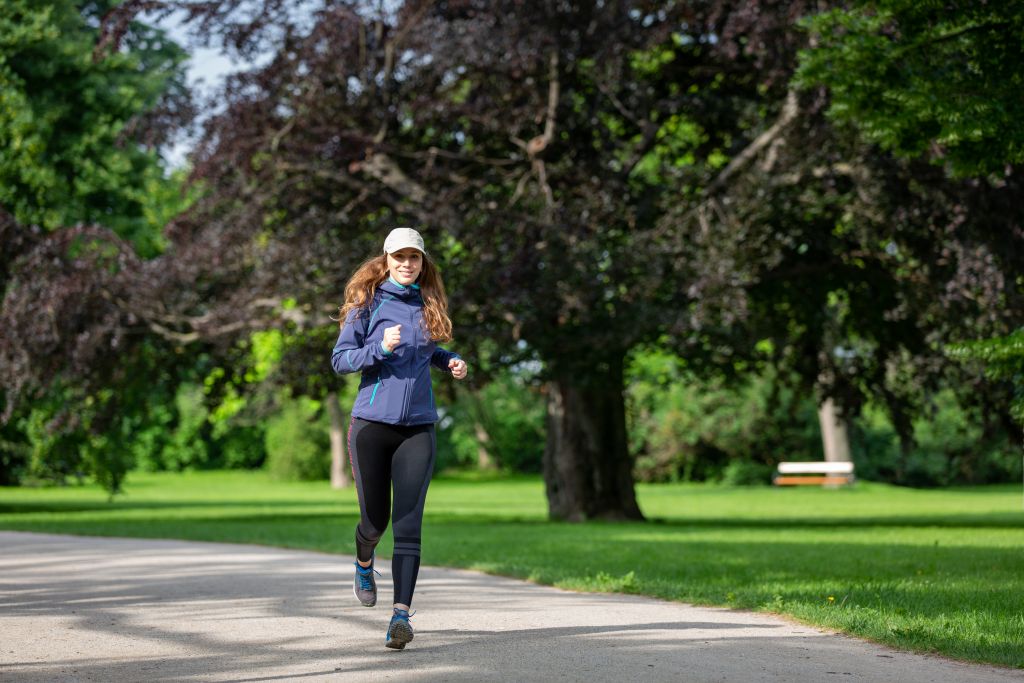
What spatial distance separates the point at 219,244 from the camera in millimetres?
18062

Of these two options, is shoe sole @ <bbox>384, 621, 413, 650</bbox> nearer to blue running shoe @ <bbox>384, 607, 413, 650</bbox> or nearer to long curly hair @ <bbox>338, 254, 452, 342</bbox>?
blue running shoe @ <bbox>384, 607, 413, 650</bbox>

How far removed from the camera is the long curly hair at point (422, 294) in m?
6.43

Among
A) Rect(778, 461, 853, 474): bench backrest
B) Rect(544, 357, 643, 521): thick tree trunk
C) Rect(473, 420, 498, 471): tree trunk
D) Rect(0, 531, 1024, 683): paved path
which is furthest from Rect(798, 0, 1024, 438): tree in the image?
Rect(473, 420, 498, 471): tree trunk

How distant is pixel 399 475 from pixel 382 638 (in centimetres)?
83

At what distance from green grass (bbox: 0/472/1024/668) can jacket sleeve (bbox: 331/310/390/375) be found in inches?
110

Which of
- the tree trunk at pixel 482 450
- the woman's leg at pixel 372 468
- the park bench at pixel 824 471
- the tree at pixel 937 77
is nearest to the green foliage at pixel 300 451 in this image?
the tree trunk at pixel 482 450

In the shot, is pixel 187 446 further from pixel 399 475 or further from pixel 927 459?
pixel 399 475

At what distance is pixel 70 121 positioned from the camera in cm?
2486

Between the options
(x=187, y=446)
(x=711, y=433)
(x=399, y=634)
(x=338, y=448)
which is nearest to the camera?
(x=399, y=634)

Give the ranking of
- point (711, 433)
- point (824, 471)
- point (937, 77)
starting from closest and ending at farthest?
point (937, 77) < point (824, 471) < point (711, 433)

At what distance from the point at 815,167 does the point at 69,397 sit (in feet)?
38.7

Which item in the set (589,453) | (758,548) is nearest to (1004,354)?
(758,548)

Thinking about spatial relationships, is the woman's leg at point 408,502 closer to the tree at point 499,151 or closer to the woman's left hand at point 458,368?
the woman's left hand at point 458,368

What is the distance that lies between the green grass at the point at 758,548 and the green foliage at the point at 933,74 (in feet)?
10.6
